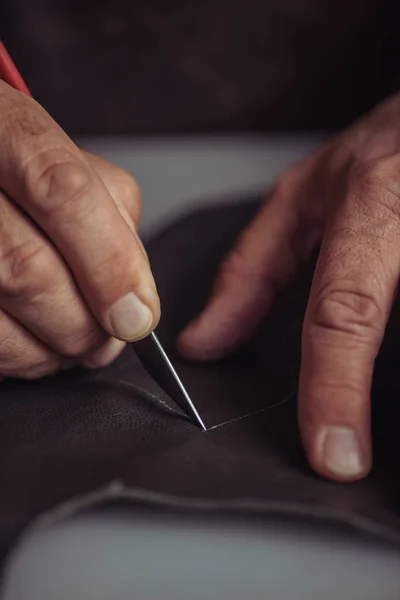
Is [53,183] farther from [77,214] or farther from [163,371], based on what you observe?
[163,371]

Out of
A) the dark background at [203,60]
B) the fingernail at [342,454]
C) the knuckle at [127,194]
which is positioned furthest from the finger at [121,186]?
the dark background at [203,60]

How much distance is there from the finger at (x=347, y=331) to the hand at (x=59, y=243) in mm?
128

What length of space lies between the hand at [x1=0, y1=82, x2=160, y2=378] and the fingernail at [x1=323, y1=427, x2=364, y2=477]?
0.53 ft

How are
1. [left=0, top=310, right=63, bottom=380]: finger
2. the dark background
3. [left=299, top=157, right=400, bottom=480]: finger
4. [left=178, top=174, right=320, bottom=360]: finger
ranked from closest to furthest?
[left=299, top=157, right=400, bottom=480]: finger → [left=0, top=310, right=63, bottom=380]: finger → [left=178, top=174, right=320, bottom=360]: finger → the dark background

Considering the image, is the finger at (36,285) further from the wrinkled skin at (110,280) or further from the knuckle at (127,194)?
the knuckle at (127,194)

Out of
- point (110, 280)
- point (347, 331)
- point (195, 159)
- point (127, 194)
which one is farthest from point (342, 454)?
point (195, 159)

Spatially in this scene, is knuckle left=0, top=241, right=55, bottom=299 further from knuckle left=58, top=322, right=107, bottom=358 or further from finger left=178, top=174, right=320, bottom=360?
finger left=178, top=174, right=320, bottom=360

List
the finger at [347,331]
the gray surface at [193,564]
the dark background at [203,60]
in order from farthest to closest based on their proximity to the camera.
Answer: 1. the dark background at [203,60]
2. the finger at [347,331]
3. the gray surface at [193,564]

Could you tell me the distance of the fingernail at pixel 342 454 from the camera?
1.68 feet

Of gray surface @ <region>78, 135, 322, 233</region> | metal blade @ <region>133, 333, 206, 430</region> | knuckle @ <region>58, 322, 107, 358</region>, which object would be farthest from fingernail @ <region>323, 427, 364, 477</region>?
gray surface @ <region>78, 135, 322, 233</region>

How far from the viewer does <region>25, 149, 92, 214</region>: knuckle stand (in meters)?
0.55

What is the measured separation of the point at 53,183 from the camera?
0.55m

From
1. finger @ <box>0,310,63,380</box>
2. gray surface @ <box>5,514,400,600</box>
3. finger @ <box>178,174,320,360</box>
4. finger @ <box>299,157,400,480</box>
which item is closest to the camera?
gray surface @ <box>5,514,400,600</box>

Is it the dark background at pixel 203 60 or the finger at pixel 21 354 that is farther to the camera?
the dark background at pixel 203 60
